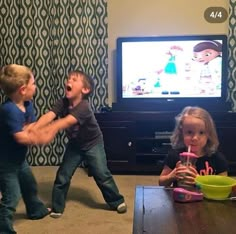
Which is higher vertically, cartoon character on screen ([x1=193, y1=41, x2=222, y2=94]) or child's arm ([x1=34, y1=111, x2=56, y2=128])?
cartoon character on screen ([x1=193, y1=41, x2=222, y2=94])

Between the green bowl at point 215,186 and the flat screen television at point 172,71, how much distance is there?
8.33 feet

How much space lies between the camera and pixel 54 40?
422 cm

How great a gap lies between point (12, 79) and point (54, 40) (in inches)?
76.4

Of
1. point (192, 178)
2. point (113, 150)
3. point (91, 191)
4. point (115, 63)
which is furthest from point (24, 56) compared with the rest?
point (192, 178)

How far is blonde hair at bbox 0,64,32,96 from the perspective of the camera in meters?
2.36

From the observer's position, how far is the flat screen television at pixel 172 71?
4.01 meters

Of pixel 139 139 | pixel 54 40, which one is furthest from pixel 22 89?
pixel 54 40

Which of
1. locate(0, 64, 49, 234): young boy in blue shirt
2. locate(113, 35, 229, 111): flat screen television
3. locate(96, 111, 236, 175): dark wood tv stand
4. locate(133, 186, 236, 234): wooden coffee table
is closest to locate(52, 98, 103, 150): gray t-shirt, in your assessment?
locate(0, 64, 49, 234): young boy in blue shirt

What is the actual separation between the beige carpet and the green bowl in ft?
3.68

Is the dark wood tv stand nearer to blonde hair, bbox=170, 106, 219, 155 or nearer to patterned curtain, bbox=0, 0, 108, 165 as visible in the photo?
patterned curtain, bbox=0, 0, 108, 165

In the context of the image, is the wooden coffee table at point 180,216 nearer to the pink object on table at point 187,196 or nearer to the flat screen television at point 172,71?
the pink object on table at point 187,196

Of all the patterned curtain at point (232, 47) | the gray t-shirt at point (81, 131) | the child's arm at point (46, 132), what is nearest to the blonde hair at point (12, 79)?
the child's arm at point (46, 132)

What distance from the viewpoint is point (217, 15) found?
4.29 meters

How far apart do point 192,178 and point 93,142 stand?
57.6 inches
